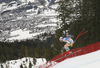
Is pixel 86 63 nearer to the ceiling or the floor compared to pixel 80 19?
nearer to the ceiling

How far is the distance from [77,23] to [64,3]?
4162mm

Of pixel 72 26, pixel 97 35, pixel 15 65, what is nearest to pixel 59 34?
pixel 72 26

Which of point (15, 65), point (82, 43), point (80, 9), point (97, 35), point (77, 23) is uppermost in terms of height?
point (80, 9)

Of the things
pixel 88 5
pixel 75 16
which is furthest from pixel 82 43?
pixel 88 5

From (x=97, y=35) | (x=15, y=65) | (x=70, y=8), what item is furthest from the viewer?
(x=15, y=65)

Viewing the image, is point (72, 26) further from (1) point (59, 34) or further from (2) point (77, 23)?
(1) point (59, 34)

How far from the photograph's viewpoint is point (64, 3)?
83.1 ft

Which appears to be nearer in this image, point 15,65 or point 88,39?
point 88,39

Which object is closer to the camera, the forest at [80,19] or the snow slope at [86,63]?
the snow slope at [86,63]

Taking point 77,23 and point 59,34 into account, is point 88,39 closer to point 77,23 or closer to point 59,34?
point 77,23

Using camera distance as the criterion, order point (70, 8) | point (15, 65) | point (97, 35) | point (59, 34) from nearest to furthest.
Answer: point (97, 35), point (70, 8), point (59, 34), point (15, 65)

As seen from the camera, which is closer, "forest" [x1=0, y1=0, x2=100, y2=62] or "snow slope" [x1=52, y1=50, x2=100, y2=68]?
"snow slope" [x1=52, y1=50, x2=100, y2=68]

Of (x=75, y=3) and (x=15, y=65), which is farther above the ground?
(x=75, y=3)

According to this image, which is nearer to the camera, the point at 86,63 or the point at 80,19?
the point at 86,63
